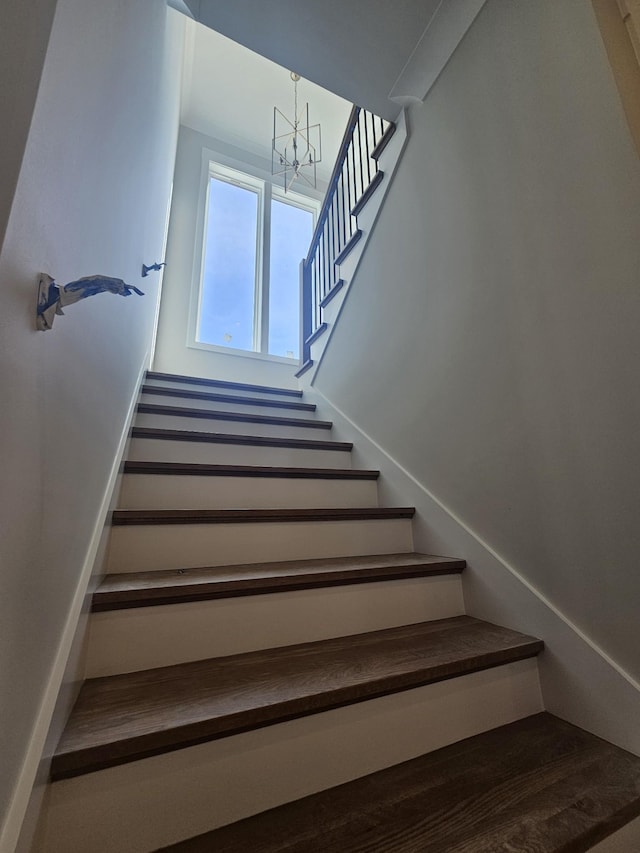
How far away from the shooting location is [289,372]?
4.33m

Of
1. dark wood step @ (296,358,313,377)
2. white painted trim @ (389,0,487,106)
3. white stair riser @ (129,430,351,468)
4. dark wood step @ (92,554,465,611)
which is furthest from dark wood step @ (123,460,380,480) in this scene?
white painted trim @ (389,0,487,106)

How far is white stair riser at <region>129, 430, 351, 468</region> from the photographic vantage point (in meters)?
1.68

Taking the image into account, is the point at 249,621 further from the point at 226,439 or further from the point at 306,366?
the point at 306,366

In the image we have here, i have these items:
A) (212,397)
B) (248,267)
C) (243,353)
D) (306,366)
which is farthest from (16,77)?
(248,267)

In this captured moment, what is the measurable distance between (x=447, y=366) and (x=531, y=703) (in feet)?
3.56

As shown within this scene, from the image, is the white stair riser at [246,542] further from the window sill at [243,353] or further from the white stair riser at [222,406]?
the window sill at [243,353]

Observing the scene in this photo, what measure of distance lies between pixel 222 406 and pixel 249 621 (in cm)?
155

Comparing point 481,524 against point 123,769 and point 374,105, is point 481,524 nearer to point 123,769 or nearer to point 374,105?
point 123,769

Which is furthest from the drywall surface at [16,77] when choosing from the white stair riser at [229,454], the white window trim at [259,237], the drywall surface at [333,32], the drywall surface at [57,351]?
the white window trim at [259,237]

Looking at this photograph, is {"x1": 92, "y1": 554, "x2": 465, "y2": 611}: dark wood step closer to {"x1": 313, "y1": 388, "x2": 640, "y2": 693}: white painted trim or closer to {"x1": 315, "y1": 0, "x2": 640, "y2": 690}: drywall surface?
{"x1": 313, "y1": 388, "x2": 640, "y2": 693}: white painted trim

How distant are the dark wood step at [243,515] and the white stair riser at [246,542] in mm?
16

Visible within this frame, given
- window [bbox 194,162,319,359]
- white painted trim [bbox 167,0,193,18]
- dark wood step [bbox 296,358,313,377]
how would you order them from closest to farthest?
1. white painted trim [bbox 167,0,193,18]
2. dark wood step [bbox 296,358,313,377]
3. window [bbox 194,162,319,359]

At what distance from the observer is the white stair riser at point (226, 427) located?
77.0 inches

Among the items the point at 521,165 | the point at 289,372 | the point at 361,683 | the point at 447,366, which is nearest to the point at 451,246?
the point at 521,165
